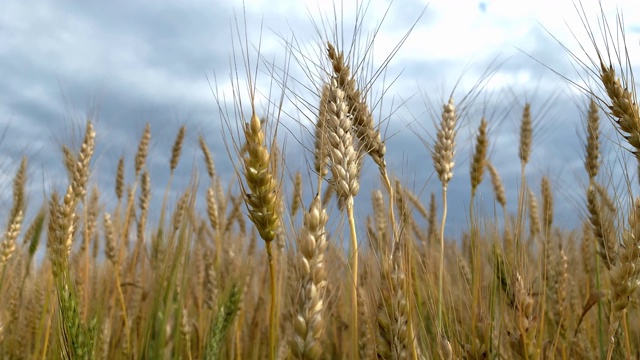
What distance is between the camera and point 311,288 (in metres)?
1.40

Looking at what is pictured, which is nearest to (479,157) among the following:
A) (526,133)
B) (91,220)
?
(526,133)

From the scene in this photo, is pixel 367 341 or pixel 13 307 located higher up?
pixel 13 307

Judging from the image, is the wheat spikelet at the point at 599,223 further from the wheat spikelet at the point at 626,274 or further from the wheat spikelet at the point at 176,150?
the wheat spikelet at the point at 176,150

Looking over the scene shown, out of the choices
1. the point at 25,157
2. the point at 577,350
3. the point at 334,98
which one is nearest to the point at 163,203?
the point at 25,157

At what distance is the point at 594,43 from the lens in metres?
2.29

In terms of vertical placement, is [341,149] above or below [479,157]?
below

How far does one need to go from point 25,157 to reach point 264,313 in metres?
2.23

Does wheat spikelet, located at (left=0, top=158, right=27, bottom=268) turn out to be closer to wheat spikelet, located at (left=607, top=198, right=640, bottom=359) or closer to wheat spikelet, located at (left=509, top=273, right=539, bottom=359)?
wheat spikelet, located at (left=509, top=273, right=539, bottom=359)

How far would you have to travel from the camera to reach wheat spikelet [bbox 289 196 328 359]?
4.50 feet

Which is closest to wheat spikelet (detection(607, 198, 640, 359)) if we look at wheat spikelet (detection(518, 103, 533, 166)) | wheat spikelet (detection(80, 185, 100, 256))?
wheat spikelet (detection(518, 103, 533, 166))

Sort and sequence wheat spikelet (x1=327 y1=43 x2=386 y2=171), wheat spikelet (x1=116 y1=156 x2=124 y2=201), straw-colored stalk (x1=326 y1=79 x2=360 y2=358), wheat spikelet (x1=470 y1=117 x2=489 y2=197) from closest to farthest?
straw-colored stalk (x1=326 y1=79 x2=360 y2=358) → wheat spikelet (x1=327 y1=43 x2=386 y2=171) → wheat spikelet (x1=470 y1=117 x2=489 y2=197) → wheat spikelet (x1=116 y1=156 x2=124 y2=201)

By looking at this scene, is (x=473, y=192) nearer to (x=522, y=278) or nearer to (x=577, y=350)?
(x=577, y=350)

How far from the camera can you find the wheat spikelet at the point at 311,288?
4.50 feet

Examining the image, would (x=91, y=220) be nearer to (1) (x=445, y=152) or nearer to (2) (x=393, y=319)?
(1) (x=445, y=152)
